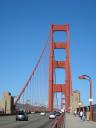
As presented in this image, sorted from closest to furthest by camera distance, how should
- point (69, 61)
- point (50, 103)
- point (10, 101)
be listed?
point (10, 101), point (50, 103), point (69, 61)

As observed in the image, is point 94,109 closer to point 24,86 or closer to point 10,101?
point 10,101

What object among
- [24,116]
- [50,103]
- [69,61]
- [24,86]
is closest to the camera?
[24,116]

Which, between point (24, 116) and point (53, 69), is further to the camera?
point (53, 69)

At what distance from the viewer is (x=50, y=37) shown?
360 ft

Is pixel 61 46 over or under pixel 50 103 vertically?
over

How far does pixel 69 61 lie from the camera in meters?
107

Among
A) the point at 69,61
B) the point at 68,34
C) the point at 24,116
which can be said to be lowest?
the point at 24,116

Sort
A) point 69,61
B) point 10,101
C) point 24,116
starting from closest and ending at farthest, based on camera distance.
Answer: point 24,116, point 10,101, point 69,61

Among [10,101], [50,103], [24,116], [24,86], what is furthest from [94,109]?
[50,103]

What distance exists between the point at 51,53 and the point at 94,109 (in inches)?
1956

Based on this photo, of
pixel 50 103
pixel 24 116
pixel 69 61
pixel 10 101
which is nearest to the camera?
pixel 24 116

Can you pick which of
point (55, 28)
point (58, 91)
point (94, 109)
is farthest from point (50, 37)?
point (94, 109)

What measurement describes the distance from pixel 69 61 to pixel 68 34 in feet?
23.9

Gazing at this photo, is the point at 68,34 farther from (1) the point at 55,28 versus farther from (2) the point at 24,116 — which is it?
(2) the point at 24,116
